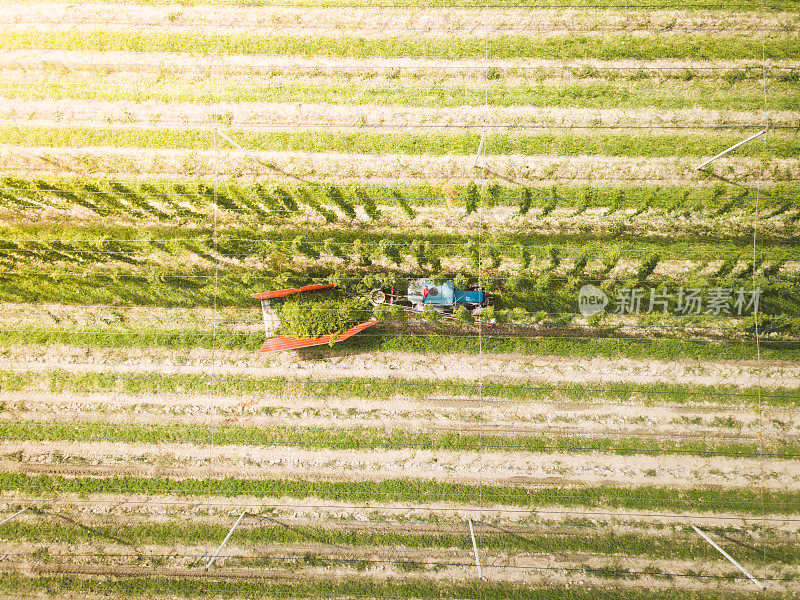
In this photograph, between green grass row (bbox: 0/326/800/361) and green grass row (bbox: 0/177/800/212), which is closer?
green grass row (bbox: 0/326/800/361)

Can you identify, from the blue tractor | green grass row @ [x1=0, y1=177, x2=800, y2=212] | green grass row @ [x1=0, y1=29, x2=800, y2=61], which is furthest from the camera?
green grass row @ [x1=0, y1=29, x2=800, y2=61]

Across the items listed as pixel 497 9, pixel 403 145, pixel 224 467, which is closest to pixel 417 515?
pixel 224 467

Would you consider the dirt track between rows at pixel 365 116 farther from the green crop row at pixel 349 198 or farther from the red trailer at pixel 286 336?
the red trailer at pixel 286 336

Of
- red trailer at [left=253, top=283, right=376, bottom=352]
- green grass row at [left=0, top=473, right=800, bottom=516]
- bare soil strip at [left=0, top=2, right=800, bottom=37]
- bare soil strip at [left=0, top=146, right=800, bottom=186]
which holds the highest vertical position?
bare soil strip at [left=0, top=2, right=800, bottom=37]

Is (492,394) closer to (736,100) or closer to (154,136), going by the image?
(736,100)

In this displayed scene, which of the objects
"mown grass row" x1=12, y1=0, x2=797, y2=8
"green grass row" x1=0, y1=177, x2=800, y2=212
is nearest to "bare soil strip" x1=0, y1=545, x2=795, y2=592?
"green grass row" x1=0, y1=177, x2=800, y2=212

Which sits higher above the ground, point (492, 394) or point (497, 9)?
point (497, 9)

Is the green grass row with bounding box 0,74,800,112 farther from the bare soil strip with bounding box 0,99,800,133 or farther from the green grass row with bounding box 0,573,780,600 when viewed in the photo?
the green grass row with bounding box 0,573,780,600
